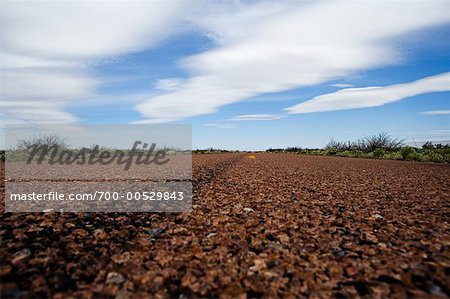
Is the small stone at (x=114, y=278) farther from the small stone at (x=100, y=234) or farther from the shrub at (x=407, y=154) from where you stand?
the shrub at (x=407, y=154)

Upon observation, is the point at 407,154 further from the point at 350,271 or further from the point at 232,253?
the point at 232,253

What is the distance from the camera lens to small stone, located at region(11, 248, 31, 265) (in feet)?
6.50

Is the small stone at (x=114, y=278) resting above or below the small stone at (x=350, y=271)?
above

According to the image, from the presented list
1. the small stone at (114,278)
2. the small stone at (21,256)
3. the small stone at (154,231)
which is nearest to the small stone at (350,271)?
the small stone at (114,278)

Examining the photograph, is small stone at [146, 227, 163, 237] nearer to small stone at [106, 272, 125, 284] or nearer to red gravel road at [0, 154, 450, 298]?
red gravel road at [0, 154, 450, 298]

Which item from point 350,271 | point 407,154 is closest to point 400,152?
point 407,154

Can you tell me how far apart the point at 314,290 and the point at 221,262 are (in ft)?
2.25

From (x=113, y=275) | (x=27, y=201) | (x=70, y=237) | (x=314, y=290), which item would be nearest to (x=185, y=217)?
(x=70, y=237)

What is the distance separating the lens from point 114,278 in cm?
190

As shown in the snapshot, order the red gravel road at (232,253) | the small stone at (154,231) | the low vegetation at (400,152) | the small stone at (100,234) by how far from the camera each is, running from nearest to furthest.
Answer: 1. the red gravel road at (232,253)
2. the small stone at (100,234)
3. the small stone at (154,231)
4. the low vegetation at (400,152)

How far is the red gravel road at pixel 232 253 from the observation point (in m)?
1.81

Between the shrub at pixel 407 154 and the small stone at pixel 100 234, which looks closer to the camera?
the small stone at pixel 100 234

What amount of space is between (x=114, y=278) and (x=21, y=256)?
719 mm

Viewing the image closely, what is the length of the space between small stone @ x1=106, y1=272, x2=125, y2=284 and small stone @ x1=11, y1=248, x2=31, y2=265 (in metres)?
0.62
